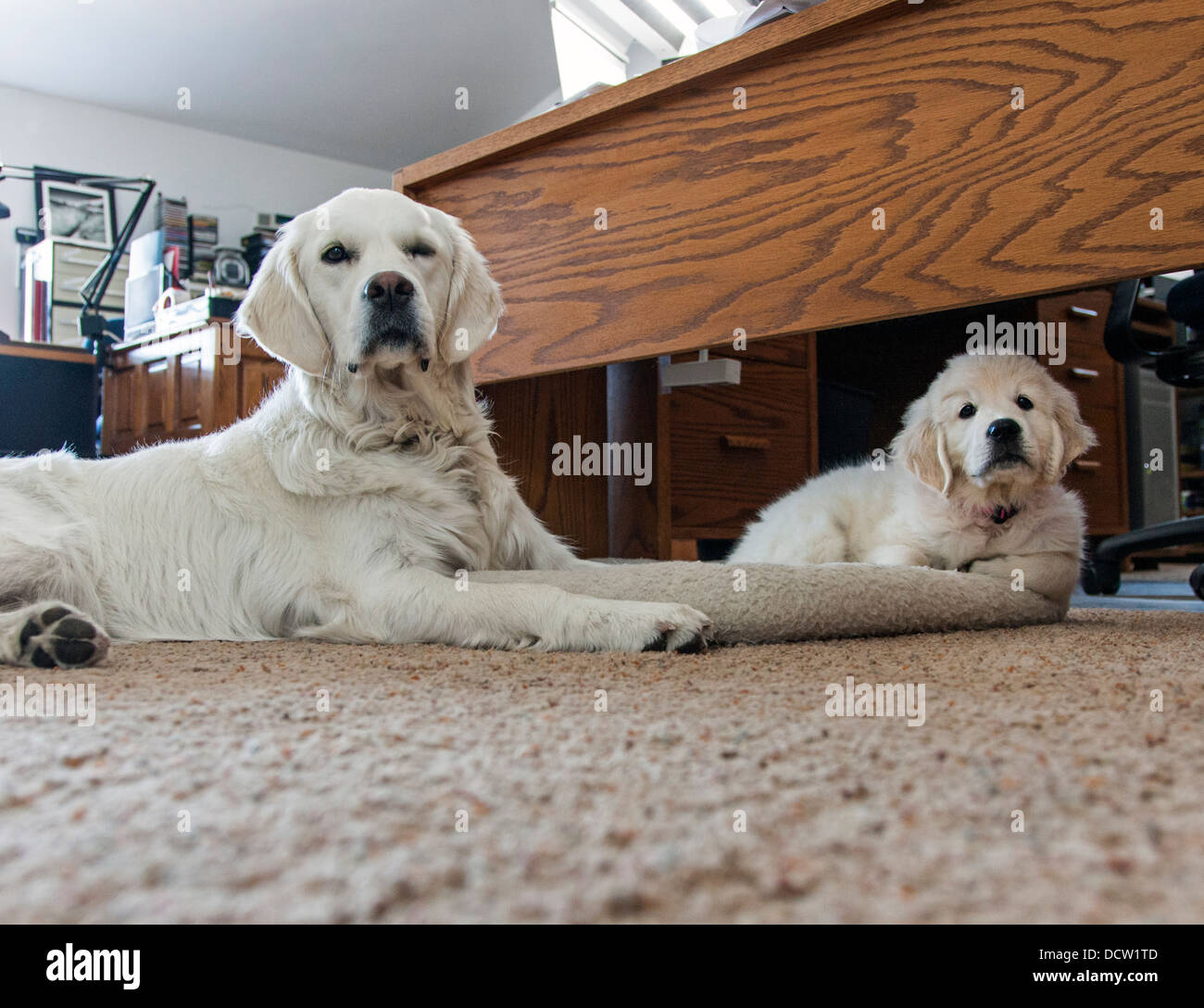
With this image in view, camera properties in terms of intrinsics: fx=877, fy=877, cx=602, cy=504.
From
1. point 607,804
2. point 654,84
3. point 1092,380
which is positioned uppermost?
point 654,84

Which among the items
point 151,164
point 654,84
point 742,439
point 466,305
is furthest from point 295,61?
point 466,305

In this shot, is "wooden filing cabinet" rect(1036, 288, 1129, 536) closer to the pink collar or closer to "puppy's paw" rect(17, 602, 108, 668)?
the pink collar

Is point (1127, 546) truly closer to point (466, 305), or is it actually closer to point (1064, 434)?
point (1064, 434)

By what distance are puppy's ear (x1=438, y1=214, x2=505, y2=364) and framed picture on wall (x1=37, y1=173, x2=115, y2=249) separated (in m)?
4.57

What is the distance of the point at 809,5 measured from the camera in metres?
1.55

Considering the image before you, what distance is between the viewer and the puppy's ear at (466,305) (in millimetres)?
1555

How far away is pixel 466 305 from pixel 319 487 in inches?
16.7

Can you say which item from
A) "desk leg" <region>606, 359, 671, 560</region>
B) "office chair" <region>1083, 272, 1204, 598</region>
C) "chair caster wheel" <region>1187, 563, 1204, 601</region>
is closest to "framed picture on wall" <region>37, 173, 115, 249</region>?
"desk leg" <region>606, 359, 671, 560</region>

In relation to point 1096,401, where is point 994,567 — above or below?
below

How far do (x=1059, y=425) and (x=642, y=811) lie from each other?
147 centimetres

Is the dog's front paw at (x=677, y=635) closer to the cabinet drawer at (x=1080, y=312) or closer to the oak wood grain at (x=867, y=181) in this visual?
the oak wood grain at (x=867, y=181)

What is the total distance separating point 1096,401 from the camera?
12.1ft

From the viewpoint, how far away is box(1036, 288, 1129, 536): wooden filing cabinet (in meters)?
3.46

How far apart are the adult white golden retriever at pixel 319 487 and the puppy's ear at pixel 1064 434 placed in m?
1.04
